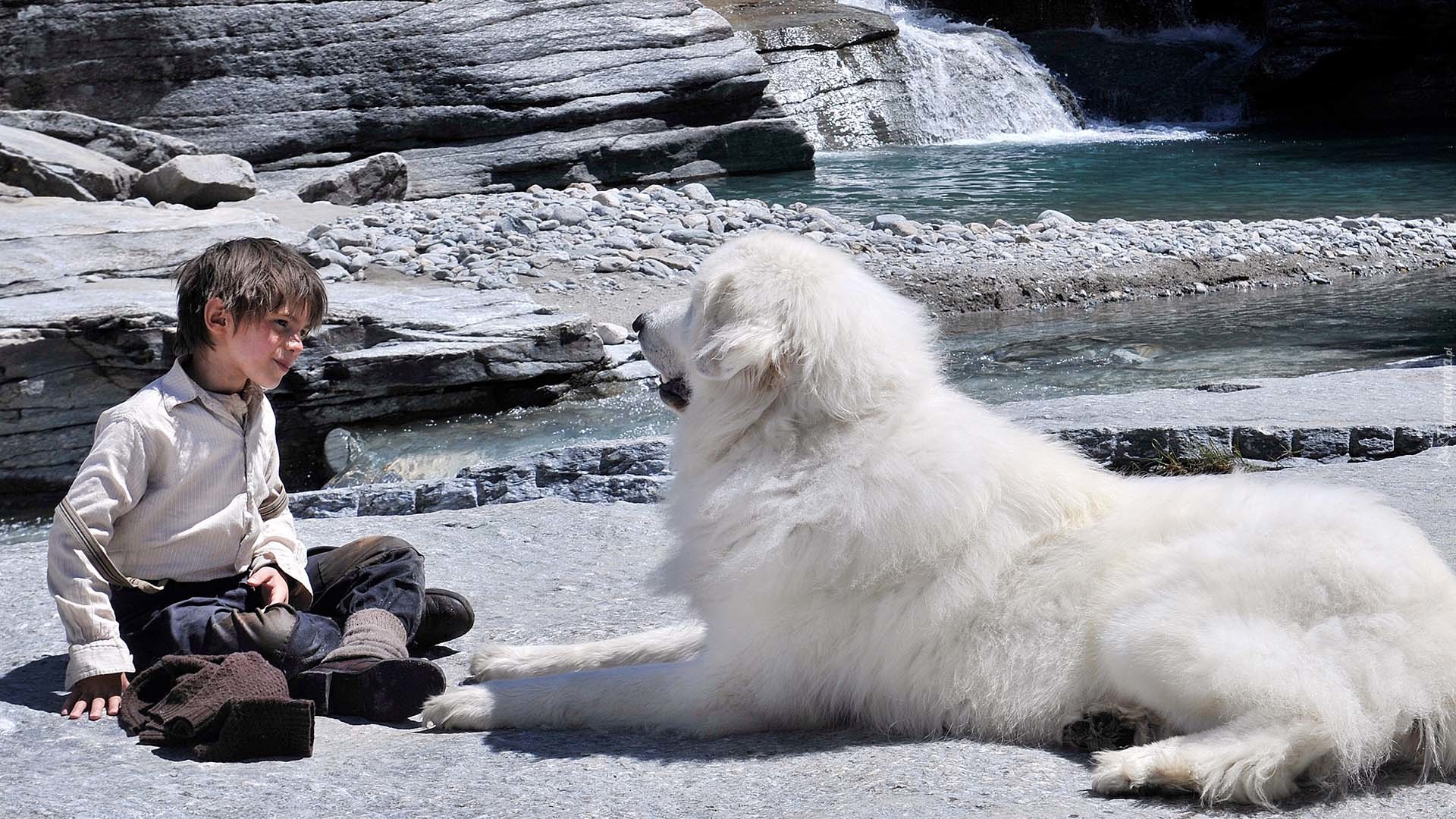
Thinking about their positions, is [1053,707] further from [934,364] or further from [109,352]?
[109,352]

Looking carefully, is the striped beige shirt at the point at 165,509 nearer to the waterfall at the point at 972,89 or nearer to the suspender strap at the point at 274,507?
the suspender strap at the point at 274,507

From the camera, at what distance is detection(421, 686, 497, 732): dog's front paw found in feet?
10.1

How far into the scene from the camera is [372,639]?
11.0ft

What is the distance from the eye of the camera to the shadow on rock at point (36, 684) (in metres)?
3.21

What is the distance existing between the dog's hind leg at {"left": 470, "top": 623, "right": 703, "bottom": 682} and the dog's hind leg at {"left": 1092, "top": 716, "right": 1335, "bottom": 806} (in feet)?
4.01

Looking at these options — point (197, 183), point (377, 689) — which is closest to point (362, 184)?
point (197, 183)

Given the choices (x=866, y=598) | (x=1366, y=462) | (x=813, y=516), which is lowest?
(x=1366, y=462)

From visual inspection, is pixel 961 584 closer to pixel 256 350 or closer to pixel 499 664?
pixel 499 664

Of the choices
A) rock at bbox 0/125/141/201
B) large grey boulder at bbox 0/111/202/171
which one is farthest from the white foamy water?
rock at bbox 0/125/141/201

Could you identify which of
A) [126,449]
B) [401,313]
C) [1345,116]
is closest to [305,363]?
[401,313]

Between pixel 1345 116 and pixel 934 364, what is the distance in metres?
32.4

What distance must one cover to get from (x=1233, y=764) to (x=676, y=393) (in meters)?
1.57

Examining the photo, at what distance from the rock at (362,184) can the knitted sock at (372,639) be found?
1394 cm

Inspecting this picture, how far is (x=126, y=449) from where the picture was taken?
319cm
